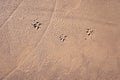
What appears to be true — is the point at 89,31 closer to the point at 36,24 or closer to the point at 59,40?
the point at 59,40

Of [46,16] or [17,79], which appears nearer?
[17,79]

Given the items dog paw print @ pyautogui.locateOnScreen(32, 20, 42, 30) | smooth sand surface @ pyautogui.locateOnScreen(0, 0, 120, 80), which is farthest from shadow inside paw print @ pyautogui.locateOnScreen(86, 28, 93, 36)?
dog paw print @ pyautogui.locateOnScreen(32, 20, 42, 30)

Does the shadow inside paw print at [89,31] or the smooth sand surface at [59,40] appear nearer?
the smooth sand surface at [59,40]

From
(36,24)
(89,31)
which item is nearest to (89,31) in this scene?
(89,31)

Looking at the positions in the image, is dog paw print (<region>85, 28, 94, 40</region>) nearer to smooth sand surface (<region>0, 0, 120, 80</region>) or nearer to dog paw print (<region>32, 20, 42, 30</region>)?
smooth sand surface (<region>0, 0, 120, 80</region>)

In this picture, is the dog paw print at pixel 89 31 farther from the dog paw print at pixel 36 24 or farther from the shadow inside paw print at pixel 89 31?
the dog paw print at pixel 36 24

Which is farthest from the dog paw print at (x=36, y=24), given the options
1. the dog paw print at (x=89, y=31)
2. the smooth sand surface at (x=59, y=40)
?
the dog paw print at (x=89, y=31)

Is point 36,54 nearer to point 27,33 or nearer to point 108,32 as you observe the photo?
point 27,33

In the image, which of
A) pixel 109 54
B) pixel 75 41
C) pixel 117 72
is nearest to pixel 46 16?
pixel 75 41
